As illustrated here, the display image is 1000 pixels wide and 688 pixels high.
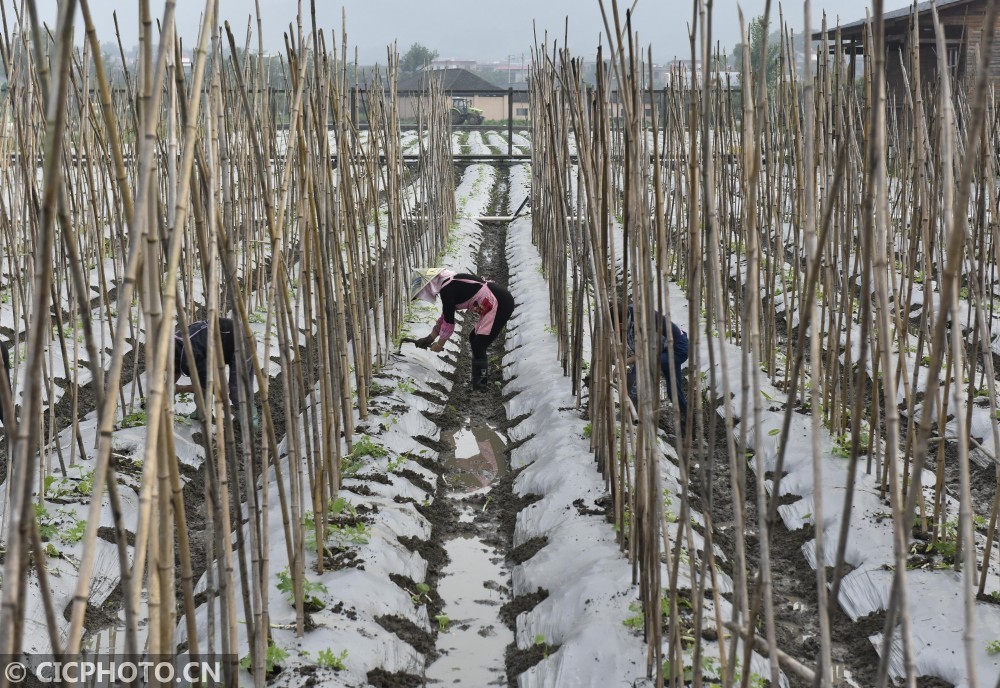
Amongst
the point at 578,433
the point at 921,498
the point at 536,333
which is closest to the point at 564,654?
the point at 921,498

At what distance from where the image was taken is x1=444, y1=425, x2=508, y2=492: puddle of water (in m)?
4.14

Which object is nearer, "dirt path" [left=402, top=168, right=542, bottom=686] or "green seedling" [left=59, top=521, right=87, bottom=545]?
"dirt path" [left=402, top=168, right=542, bottom=686]

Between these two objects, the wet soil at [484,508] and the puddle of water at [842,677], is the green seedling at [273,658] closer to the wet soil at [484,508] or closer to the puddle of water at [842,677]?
the wet soil at [484,508]

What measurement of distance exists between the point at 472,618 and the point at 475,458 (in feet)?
4.76

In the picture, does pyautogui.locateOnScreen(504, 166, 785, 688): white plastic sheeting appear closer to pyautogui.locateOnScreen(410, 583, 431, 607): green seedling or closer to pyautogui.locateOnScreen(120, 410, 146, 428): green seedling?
pyautogui.locateOnScreen(410, 583, 431, 607): green seedling

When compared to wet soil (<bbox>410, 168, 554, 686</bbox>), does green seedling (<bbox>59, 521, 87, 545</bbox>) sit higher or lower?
higher

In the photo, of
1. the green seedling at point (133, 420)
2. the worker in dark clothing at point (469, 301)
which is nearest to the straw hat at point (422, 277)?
the worker in dark clothing at point (469, 301)

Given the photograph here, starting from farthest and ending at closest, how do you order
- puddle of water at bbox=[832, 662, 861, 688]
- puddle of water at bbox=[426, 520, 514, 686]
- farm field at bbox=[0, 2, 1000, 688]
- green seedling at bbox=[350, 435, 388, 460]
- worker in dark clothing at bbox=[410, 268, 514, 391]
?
1. worker in dark clothing at bbox=[410, 268, 514, 391]
2. green seedling at bbox=[350, 435, 388, 460]
3. puddle of water at bbox=[426, 520, 514, 686]
4. puddle of water at bbox=[832, 662, 861, 688]
5. farm field at bbox=[0, 2, 1000, 688]

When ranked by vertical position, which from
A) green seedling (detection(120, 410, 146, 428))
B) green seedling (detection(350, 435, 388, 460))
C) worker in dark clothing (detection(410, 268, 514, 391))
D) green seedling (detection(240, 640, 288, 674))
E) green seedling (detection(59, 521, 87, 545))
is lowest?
green seedling (detection(240, 640, 288, 674))

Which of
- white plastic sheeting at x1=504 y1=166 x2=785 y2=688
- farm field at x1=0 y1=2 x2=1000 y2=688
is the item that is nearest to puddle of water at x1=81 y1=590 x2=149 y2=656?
farm field at x1=0 y1=2 x2=1000 y2=688

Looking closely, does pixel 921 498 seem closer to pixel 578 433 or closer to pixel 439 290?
pixel 578 433

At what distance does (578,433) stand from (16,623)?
3182 millimetres

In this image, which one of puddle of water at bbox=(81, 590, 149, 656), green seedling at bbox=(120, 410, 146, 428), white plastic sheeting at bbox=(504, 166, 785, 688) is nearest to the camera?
white plastic sheeting at bbox=(504, 166, 785, 688)

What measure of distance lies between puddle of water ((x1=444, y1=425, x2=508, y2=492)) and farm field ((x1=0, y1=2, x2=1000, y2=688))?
0.08 feet
